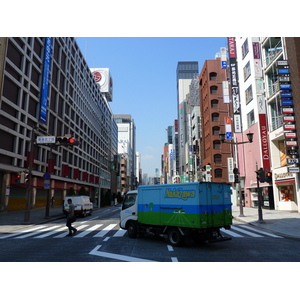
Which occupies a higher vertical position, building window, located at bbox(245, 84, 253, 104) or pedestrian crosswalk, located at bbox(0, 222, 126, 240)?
building window, located at bbox(245, 84, 253, 104)

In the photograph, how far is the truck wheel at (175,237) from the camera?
1085 cm

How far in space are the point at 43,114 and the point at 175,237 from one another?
3490 centimetres

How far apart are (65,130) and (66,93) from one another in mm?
7456

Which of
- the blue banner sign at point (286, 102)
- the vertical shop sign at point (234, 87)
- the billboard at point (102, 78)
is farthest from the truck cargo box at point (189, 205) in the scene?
the billboard at point (102, 78)

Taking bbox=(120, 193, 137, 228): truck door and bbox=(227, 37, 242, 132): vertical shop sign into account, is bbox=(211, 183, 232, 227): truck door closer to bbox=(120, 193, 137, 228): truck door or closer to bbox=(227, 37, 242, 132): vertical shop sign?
bbox=(120, 193, 137, 228): truck door

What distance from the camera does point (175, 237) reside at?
11258 mm

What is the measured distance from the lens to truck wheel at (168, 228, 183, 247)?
1085 centimetres

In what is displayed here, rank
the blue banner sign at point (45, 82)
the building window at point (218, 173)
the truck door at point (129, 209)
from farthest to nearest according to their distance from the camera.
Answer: the building window at point (218, 173)
the blue banner sign at point (45, 82)
the truck door at point (129, 209)

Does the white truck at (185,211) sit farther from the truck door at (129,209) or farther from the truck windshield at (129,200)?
the truck windshield at (129,200)

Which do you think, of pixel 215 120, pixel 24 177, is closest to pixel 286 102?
pixel 24 177

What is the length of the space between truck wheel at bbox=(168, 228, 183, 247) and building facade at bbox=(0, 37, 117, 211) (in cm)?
1678

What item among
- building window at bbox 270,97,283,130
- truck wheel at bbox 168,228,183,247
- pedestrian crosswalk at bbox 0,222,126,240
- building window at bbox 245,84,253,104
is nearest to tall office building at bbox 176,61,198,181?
building window at bbox 245,84,253,104

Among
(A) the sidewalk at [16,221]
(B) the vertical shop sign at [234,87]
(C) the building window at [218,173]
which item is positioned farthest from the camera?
(C) the building window at [218,173]

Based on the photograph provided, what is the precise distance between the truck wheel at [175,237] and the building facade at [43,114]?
16783 mm
